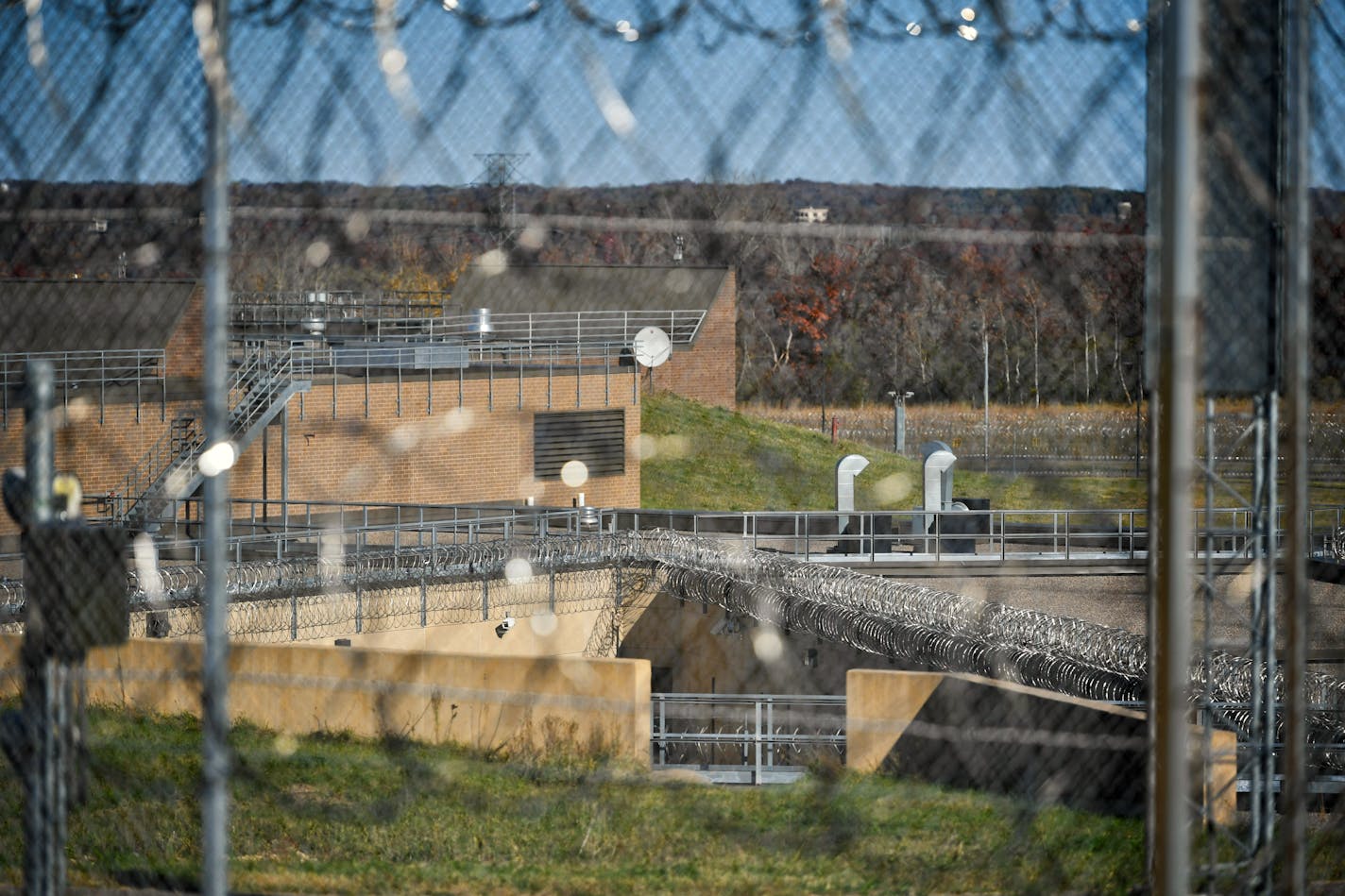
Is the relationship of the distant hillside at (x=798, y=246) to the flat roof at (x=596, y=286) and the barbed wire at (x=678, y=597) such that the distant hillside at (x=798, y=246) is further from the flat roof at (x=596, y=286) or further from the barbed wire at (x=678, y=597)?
the barbed wire at (x=678, y=597)

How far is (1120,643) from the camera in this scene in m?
7.75

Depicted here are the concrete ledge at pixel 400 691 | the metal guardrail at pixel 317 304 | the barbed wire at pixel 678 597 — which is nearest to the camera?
the concrete ledge at pixel 400 691

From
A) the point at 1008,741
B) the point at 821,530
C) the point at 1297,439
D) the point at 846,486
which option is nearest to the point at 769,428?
the point at 1008,741

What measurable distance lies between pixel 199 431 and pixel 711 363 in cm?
A: 532

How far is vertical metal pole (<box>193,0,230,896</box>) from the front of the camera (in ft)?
9.97

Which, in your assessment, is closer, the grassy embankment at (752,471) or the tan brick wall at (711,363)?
the tan brick wall at (711,363)

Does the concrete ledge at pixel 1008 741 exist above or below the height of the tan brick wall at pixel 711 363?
below

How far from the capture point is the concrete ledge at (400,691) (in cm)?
494

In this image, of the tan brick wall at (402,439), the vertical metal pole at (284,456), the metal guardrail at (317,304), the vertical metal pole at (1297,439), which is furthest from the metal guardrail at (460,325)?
the vertical metal pole at (1297,439)

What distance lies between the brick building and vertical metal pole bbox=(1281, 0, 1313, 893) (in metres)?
2.33

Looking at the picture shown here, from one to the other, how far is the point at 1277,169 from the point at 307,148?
2249 mm

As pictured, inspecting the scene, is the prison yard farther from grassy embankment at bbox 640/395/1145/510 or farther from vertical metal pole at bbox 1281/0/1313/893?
grassy embankment at bbox 640/395/1145/510

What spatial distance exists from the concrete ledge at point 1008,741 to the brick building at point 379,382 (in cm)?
176

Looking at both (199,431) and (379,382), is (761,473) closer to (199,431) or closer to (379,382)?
(379,382)
